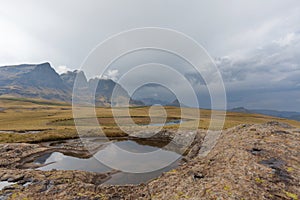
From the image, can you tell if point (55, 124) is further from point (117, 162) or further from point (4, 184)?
point (4, 184)

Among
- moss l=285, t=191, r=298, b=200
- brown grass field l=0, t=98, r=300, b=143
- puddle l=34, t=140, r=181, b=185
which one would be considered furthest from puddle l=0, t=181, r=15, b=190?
Answer: brown grass field l=0, t=98, r=300, b=143

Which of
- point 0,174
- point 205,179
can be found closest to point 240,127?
point 205,179

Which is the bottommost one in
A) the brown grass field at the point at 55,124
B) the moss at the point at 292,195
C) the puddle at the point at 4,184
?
the puddle at the point at 4,184

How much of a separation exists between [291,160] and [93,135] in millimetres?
43473

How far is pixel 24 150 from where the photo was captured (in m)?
30.7

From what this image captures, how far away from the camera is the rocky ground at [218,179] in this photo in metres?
13.3

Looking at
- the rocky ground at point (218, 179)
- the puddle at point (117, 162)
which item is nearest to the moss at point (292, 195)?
the rocky ground at point (218, 179)

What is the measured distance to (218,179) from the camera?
1466 centimetres

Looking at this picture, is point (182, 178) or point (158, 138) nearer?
point (182, 178)

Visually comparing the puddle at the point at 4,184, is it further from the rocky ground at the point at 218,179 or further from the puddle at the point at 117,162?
the puddle at the point at 117,162

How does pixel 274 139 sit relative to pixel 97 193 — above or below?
above

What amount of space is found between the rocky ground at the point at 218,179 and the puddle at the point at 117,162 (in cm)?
289

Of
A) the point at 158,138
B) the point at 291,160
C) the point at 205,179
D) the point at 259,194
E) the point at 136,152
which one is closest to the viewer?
the point at 259,194

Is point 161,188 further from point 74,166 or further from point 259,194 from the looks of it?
point 74,166
